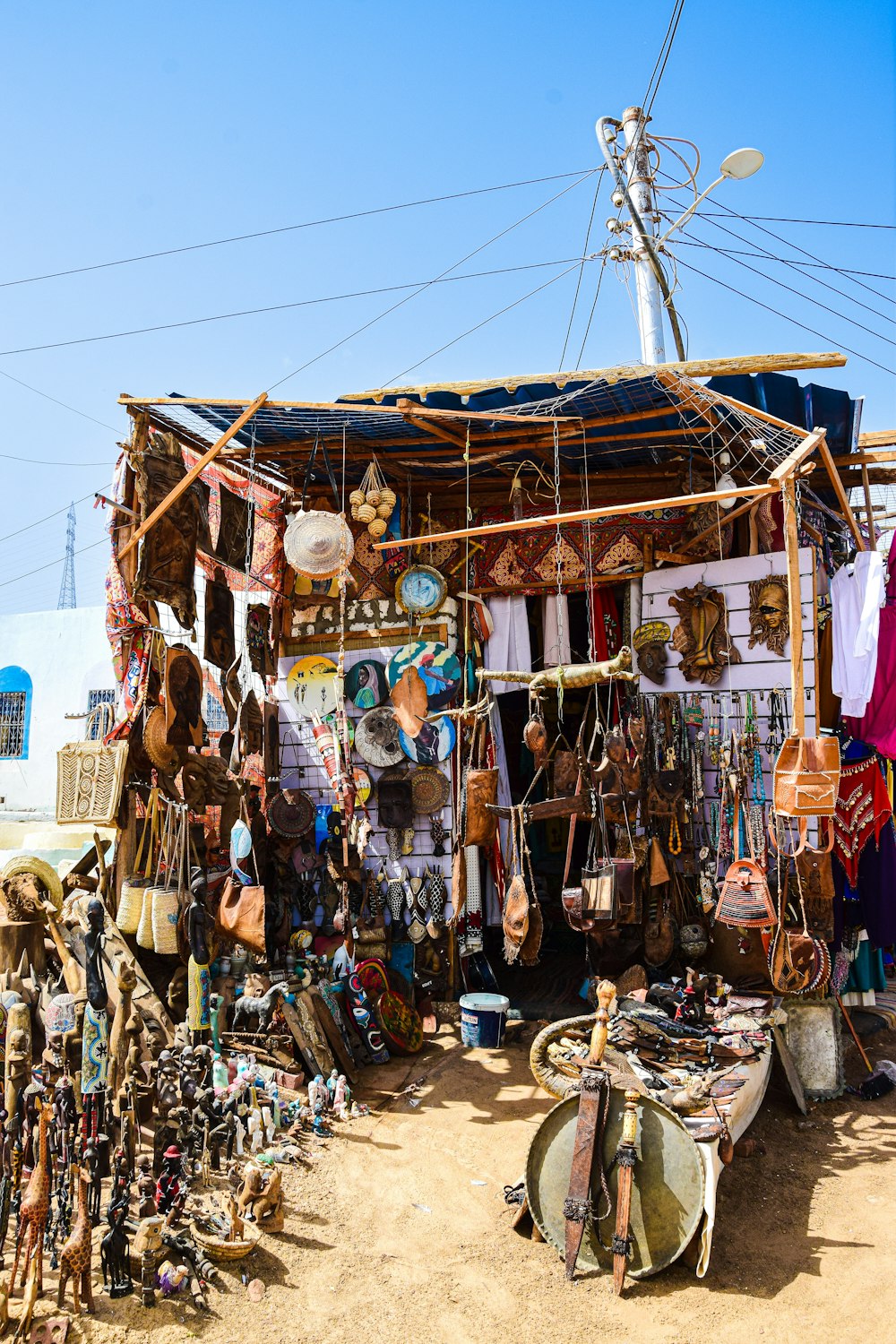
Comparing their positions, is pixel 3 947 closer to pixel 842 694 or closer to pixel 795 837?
pixel 795 837

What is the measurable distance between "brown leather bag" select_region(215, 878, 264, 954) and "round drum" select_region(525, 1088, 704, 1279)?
7.29 feet

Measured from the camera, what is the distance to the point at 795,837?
633 centimetres

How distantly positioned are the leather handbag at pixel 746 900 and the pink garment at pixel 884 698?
4.95 ft

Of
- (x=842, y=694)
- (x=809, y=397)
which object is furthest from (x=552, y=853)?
(x=809, y=397)

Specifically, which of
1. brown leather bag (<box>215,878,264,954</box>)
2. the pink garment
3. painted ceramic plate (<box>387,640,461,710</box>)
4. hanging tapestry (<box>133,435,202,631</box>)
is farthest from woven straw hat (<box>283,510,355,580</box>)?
the pink garment

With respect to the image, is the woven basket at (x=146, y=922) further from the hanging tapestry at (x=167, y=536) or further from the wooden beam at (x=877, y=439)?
the wooden beam at (x=877, y=439)

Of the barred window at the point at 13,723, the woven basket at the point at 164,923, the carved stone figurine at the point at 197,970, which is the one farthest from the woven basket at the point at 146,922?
the barred window at the point at 13,723

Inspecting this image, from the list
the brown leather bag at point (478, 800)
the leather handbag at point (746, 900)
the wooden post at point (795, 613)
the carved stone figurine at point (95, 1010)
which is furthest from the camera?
the brown leather bag at point (478, 800)

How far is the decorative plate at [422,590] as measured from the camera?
24.1ft

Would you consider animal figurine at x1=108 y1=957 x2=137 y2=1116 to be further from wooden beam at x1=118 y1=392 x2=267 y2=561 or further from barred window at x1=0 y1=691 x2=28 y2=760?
barred window at x1=0 y1=691 x2=28 y2=760

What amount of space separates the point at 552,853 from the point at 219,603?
4507 mm

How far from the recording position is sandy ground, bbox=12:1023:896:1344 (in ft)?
11.2

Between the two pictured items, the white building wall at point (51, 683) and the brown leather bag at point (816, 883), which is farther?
the white building wall at point (51, 683)

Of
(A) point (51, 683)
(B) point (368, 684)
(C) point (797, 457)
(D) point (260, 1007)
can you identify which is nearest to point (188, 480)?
(B) point (368, 684)
